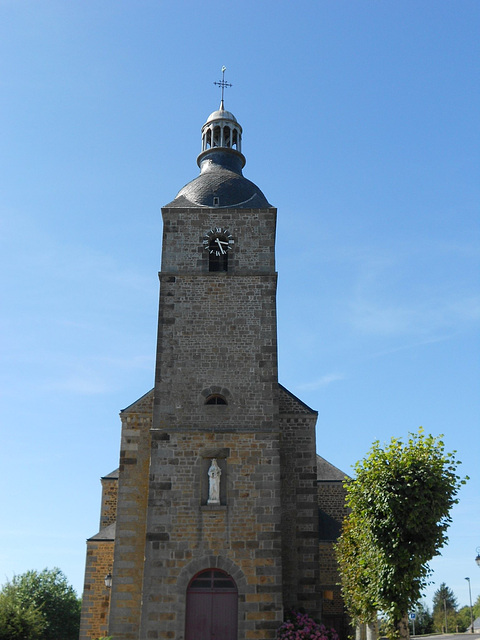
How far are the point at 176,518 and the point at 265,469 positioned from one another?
277 cm

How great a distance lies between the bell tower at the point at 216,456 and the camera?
17.3 m

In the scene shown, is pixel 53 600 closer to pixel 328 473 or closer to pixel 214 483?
pixel 328 473

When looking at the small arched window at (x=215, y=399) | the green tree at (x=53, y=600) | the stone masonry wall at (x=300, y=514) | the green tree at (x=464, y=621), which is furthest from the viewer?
the green tree at (x=464, y=621)

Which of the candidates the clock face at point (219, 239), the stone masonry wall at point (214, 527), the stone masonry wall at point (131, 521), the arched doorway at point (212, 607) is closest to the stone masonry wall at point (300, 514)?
the stone masonry wall at point (214, 527)

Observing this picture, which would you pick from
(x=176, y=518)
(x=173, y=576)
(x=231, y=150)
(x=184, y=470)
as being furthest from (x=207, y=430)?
(x=231, y=150)

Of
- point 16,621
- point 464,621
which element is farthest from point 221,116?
point 464,621

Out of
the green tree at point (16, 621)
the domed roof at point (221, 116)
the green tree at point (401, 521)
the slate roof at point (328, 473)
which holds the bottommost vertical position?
the green tree at point (16, 621)

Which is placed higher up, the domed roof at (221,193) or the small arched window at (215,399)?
the domed roof at (221,193)

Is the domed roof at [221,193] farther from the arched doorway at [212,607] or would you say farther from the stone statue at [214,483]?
the arched doorway at [212,607]

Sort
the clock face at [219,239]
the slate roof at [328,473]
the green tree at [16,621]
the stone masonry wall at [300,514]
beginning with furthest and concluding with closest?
the slate roof at [328,473]
the green tree at [16,621]
the clock face at [219,239]
the stone masonry wall at [300,514]

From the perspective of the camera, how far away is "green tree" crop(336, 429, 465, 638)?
50.6 feet

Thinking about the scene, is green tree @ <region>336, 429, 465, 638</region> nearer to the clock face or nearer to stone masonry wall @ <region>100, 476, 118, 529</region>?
the clock face

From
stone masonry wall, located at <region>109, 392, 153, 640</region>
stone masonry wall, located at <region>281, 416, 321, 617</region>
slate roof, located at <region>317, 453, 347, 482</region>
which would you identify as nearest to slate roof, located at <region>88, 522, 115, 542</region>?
stone masonry wall, located at <region>109, 392, 153, 640</region>

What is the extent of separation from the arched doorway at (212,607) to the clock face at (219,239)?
31.8 ft
